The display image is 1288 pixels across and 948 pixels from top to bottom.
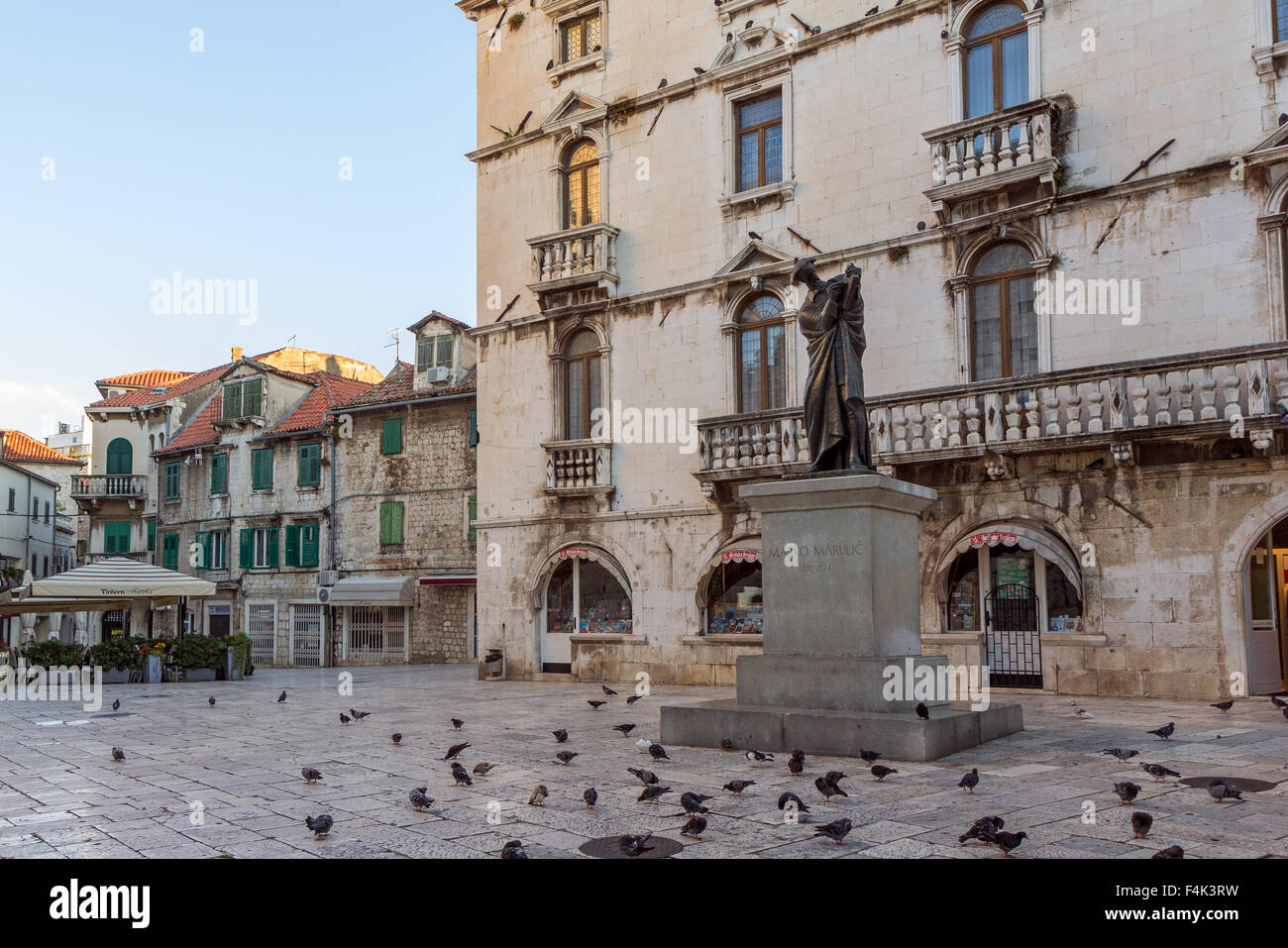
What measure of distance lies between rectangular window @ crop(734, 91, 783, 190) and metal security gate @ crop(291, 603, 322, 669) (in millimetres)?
22650

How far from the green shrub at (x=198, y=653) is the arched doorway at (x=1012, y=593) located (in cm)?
1614

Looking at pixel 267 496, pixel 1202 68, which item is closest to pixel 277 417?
pixel 267 496

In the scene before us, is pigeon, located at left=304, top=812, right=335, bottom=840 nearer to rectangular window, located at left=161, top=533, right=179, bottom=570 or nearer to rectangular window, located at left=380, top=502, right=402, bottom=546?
rectangular window, located at left=380, top=502, right=402, bottom=546

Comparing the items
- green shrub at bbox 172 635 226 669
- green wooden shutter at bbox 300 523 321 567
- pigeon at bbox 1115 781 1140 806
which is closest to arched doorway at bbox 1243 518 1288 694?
pigeon at bbox 1115 781 1140 806

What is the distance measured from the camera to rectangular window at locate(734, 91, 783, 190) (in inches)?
825

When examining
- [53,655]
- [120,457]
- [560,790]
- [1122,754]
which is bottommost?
[53,655]

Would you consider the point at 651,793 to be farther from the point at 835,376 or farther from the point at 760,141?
the point at 760,141

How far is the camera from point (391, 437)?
117 feet

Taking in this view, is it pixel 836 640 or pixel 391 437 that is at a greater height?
pixel 391 437

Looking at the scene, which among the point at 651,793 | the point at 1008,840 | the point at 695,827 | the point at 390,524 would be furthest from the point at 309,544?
the point at 1008,840

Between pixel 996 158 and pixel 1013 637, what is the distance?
25.2ft

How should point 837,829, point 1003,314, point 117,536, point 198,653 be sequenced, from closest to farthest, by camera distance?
point 837,829 → point 1003,314 → point 198,653 → point 117,536

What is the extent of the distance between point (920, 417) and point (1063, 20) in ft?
21.8

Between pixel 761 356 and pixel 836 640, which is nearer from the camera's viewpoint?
pixel 836 640
